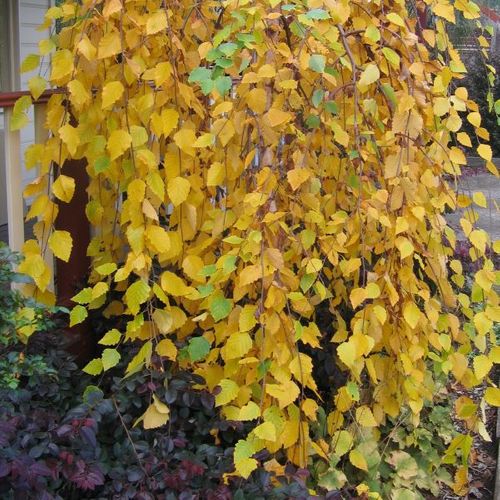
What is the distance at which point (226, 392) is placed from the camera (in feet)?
6.93

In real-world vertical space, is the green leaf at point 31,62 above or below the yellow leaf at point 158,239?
above

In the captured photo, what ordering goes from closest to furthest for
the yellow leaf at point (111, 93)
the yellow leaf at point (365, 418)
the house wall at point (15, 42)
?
the yellow leaf at point (111, 93)
the yellow leaf at point (365, 418)
the house wall at point (15, 42)

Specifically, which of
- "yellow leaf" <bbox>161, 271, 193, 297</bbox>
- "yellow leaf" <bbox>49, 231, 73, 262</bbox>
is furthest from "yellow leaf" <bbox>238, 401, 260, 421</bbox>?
"yellow leaf" <bbox>49, 231, 73, 262</bbox>

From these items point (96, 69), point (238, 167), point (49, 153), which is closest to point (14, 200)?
point (49, 153)

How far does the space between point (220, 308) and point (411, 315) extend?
57 centimetres

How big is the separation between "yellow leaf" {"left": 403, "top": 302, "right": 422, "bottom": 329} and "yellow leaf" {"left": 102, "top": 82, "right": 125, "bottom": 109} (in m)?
0.98

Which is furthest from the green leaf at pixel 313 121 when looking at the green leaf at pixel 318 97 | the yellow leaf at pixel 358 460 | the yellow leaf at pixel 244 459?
the yellow leaf at pixel 358 460

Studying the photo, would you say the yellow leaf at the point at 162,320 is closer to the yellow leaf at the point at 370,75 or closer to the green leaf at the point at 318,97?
the green leaf at the point at 318,97

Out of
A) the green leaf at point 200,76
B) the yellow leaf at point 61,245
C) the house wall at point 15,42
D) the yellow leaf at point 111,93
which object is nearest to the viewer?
the green leaf at point 200,76

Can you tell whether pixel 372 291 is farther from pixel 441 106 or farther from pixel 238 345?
pixel 441 106

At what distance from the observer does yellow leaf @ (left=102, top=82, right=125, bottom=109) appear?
206cm

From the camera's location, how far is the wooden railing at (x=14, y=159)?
246 centimetres

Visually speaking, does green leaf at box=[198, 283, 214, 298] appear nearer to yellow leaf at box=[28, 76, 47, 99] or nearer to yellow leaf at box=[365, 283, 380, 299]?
yellow leaf at box=[365, 283, 380, 299]

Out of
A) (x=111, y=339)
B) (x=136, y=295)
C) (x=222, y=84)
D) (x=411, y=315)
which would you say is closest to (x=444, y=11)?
(x=222, y=84)
